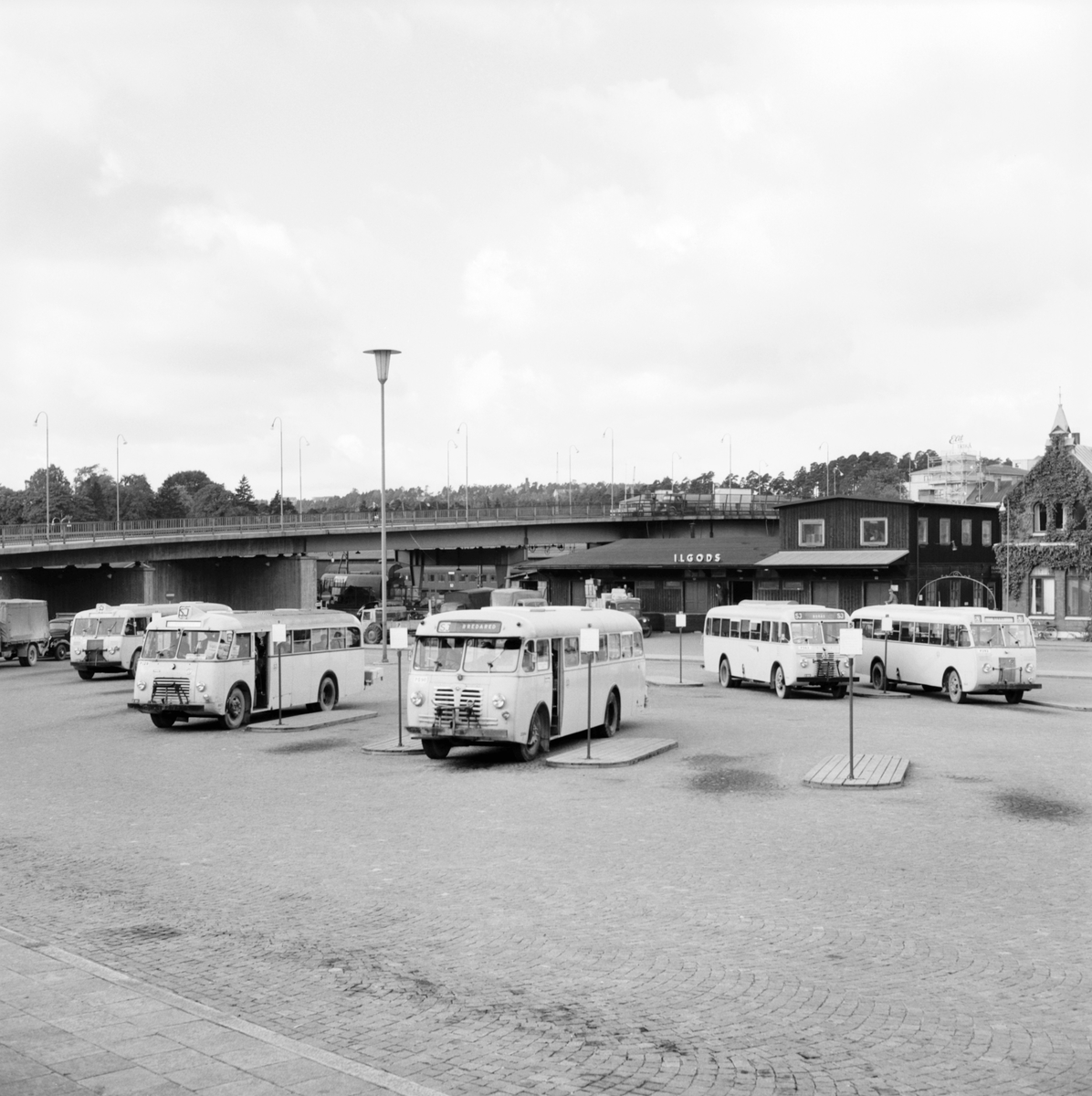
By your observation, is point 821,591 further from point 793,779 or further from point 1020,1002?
point 1020,1002

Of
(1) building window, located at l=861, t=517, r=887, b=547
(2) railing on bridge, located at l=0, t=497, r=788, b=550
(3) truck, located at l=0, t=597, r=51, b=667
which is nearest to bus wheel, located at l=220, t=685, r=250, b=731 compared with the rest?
(3) truck, located at l=0, t=597, r=51, b=667

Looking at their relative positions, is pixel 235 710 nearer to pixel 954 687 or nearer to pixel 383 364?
pixel 383 364

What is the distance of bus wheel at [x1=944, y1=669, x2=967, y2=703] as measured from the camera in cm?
3488

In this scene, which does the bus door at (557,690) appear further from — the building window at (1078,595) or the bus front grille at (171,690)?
the building window at (1078,595)

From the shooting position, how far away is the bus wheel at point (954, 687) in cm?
3488

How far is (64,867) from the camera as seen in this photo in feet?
48.3

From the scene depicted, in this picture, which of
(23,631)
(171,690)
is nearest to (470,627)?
(171,690)

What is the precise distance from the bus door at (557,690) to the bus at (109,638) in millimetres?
22389

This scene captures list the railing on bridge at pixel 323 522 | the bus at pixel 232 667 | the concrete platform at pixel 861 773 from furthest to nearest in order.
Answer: the railing on bridge at pixel 323 522 → the bus at pixel 232 667 → the concrete platform at pixel 861 773

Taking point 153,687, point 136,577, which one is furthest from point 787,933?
point 136,577

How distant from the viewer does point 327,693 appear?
33.5 meters

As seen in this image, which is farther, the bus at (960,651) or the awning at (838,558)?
the awning at (838,558)

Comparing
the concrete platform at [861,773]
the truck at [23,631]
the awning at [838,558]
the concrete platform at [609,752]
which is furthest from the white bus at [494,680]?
the awning at [838,558]

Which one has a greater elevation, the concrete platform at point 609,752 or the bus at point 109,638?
the bus at point 109,638
